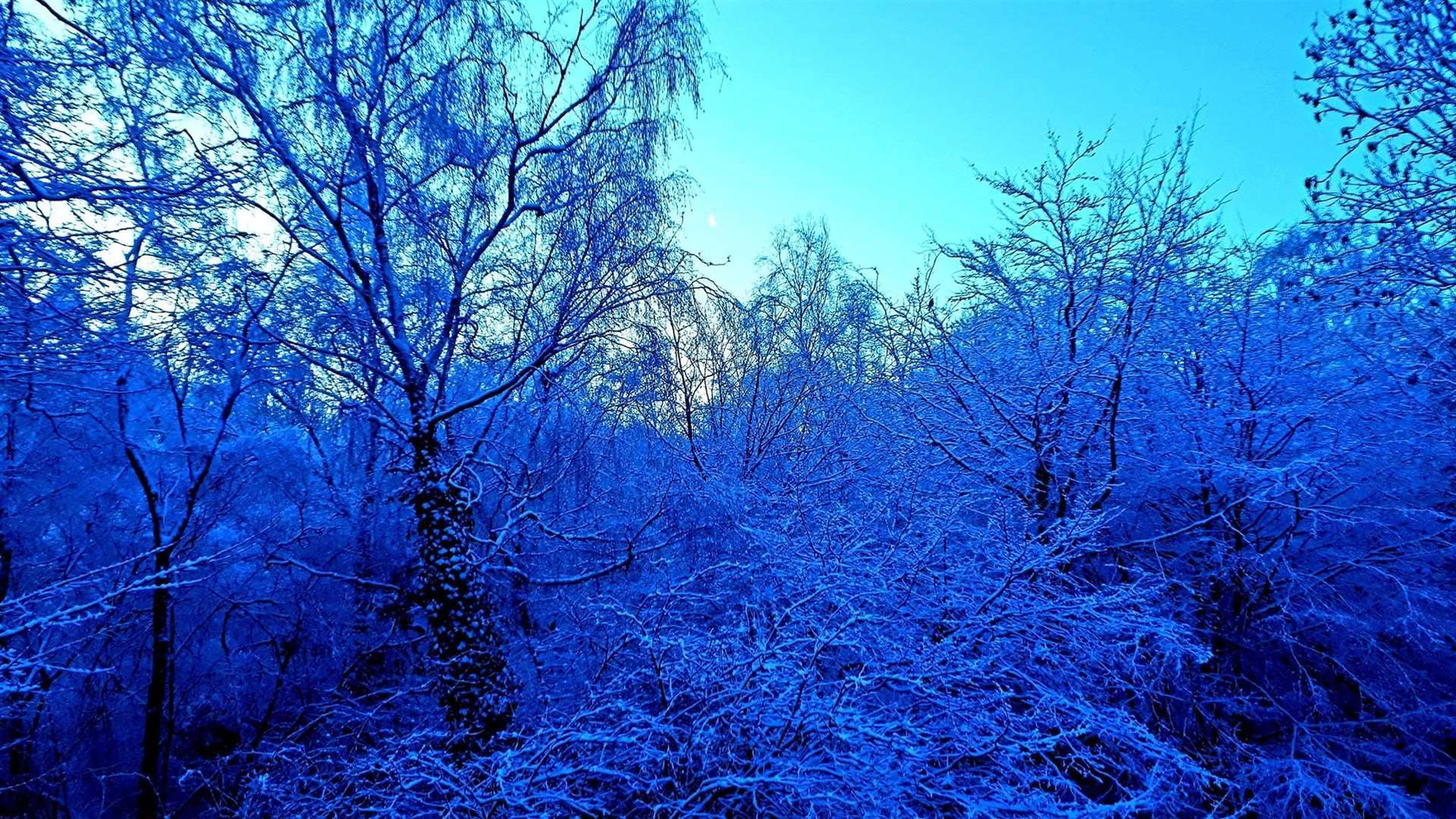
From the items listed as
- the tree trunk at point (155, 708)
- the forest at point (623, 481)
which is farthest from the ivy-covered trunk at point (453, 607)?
the tree trunk at point (155, 708)

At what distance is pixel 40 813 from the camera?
8.26 m

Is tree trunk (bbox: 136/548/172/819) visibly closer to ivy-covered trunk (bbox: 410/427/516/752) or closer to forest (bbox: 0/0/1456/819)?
forest (bbox: 0/0/1456/819)

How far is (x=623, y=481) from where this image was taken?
9.51 m

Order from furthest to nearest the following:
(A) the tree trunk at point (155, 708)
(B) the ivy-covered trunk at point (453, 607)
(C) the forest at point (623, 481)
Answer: (A) the tree trunk at point (155, 708)
(B) the ivy-covered trunk at point (453, 607)
(C) the forest at point (623, 481)

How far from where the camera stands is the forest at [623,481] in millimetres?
3773

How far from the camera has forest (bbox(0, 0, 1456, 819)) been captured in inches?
149

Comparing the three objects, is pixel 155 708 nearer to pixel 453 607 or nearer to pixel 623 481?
pixel 453 607

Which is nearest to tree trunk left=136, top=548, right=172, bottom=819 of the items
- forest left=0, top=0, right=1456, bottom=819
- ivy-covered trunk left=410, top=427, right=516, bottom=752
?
forest left=0, top=0, right=1456, bottom=819

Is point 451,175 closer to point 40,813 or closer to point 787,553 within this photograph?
point 787,553

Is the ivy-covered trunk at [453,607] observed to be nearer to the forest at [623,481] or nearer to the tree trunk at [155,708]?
the forest at [623,481]

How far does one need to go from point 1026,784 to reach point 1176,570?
539cm

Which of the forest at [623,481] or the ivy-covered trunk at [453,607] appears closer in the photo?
the forest at [623,481]

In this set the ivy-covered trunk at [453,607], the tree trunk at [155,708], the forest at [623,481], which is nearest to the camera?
the forest at [623,481]

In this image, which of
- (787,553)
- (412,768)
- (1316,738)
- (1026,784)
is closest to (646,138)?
(787,553)
